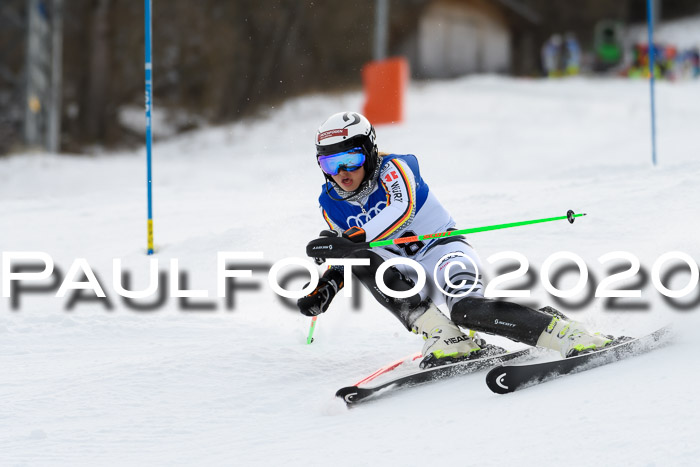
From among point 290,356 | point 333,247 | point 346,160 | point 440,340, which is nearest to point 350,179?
point 346,160

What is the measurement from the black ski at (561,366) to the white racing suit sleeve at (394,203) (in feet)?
2.67

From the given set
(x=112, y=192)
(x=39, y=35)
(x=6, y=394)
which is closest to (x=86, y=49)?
(x=39, y=35)

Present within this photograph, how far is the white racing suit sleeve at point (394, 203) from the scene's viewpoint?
3621 millimetres

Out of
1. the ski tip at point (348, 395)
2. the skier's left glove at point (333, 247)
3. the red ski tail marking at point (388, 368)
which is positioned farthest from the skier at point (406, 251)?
the ski tip at point (348, 395)

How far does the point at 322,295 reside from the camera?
396 cm

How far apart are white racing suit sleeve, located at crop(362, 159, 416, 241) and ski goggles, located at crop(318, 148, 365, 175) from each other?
0.14 meters

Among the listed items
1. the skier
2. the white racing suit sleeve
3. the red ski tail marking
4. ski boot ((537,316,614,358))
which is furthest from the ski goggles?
ski boot ((537,316,614,358))

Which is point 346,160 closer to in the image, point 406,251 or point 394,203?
point 394,203

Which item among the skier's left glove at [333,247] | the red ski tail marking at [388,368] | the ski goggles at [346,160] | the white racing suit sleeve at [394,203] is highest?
the ski goggles at [346,160]

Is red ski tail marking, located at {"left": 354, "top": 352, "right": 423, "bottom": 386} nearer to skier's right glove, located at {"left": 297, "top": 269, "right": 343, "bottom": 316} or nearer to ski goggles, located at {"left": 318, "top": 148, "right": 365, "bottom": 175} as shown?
skier's right glove, located at {"left": 297, "top": 269, "right": 343, "bottom": 316}

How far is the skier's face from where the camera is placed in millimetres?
3701

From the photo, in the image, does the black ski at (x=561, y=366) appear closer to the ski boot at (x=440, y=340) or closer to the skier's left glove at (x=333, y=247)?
the ski boot at (x=440, y=340)

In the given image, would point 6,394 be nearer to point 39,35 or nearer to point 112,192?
point 112,192

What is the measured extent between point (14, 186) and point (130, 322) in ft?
23.7
